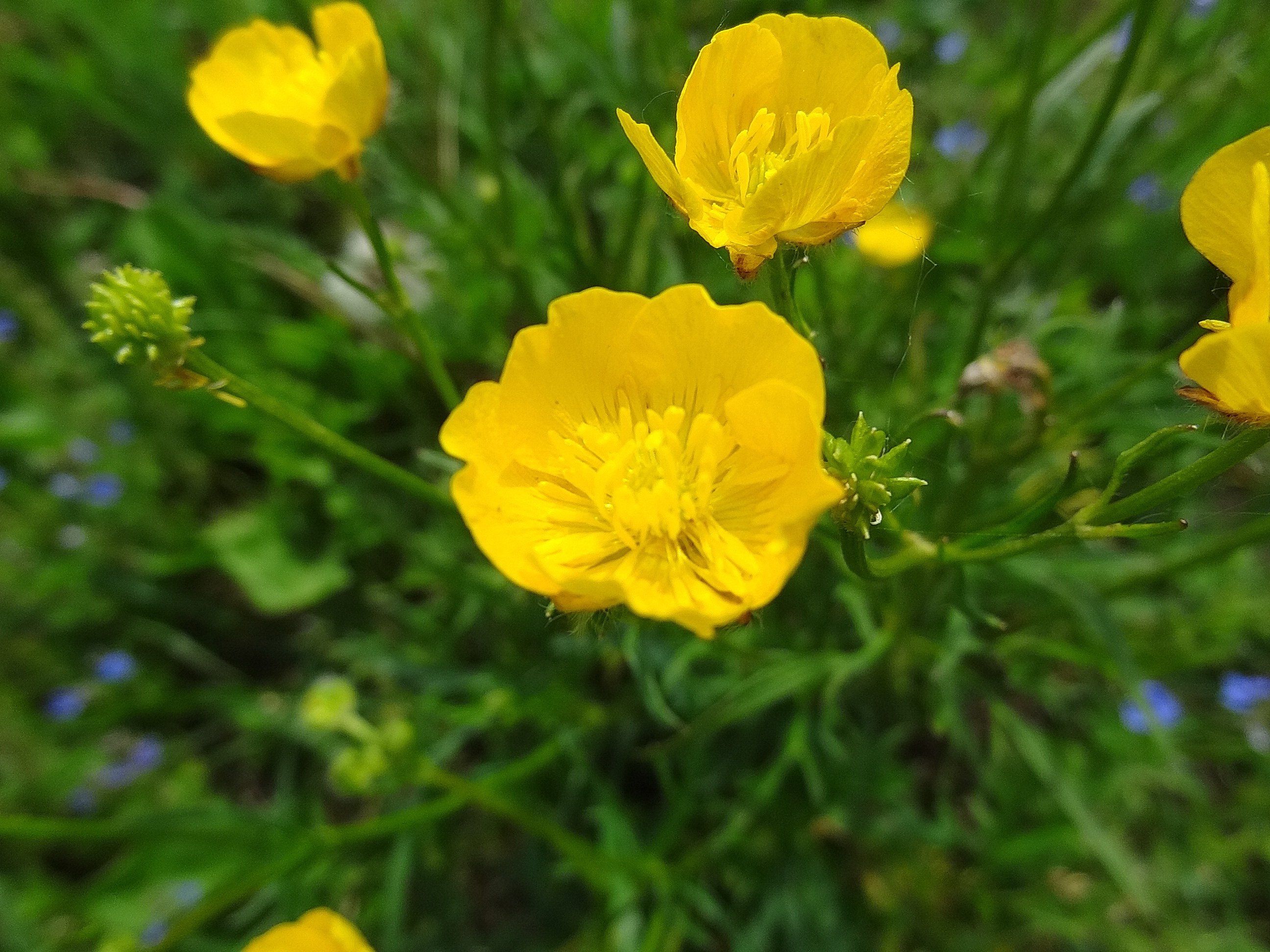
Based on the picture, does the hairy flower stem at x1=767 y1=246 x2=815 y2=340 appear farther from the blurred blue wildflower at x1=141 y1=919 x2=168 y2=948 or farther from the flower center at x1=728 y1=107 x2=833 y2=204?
the blurred blue wildflower at x1=141 y1=919 x2=168 y2=948

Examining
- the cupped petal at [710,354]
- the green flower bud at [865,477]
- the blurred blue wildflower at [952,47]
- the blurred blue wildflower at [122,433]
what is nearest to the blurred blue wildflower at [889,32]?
the blurred blue wildflower at [952,47]

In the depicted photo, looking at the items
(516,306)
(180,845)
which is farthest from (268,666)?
(516,306)

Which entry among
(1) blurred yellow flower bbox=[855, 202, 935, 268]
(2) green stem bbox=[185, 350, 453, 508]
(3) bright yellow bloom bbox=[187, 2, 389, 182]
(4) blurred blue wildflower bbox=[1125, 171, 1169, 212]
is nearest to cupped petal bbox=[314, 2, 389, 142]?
(3) bright yellow bloom bbox=[187, 2, 389, 182]

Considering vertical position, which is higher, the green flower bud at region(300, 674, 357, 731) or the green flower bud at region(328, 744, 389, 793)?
the green flower bud at region(300, 674, 357, 731)

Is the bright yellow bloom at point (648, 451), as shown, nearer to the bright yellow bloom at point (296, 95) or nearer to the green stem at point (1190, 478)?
the green stem at point (1190, 478)

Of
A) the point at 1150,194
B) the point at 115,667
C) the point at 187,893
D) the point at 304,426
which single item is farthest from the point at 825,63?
the point at 115,667

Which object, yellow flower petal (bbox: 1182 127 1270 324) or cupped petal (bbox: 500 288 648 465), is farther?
cupped petal (bbox: 500 288 648 465)

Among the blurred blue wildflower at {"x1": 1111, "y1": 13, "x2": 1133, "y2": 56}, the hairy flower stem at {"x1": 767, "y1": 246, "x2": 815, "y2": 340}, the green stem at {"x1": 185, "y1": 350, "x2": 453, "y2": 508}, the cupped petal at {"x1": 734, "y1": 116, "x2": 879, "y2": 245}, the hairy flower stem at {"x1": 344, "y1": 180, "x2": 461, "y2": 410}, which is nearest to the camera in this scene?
the cupped petal at {"x1": 734, "y1": 116, "x2": 879, "y2": 245}
